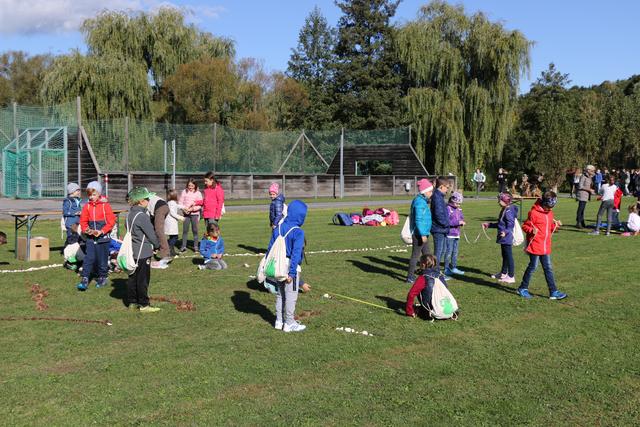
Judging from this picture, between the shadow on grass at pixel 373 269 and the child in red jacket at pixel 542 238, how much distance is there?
265 centimetres

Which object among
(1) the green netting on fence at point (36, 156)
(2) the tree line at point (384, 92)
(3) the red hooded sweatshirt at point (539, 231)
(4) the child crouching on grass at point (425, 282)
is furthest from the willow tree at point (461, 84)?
(4) the child crouching on grass at point (425, 282)

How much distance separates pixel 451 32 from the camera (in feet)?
165

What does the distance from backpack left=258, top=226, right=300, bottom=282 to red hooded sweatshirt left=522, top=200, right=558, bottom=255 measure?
Result: 4324 millimetres

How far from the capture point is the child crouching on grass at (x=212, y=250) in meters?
12.9

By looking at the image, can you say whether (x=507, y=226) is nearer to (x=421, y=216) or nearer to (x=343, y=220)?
(x=421, y=216)

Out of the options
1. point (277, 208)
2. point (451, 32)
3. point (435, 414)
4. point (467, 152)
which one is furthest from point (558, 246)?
point (451, 32)

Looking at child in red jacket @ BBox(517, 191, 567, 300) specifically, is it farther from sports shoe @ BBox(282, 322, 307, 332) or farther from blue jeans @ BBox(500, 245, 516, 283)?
sports shoe @ BBox(282, 322, 307, 332)

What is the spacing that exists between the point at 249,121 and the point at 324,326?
40.8 m

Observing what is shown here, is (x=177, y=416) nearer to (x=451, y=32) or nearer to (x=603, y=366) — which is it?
(x=603, y=366)

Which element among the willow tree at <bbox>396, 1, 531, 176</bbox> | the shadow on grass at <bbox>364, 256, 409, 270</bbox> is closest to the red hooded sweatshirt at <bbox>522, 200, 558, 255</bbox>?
the shadow on grass at <bbox>364, 256, 409, 270</bbox>

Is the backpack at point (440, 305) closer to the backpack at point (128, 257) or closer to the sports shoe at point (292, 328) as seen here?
the sports shoe at point (292, 328)

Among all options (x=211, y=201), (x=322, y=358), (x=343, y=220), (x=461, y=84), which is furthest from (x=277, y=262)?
(x=461, y=84)

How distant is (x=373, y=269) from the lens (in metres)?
13.2

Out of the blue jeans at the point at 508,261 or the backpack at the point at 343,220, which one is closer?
the blue jeans at the point at 508,261
